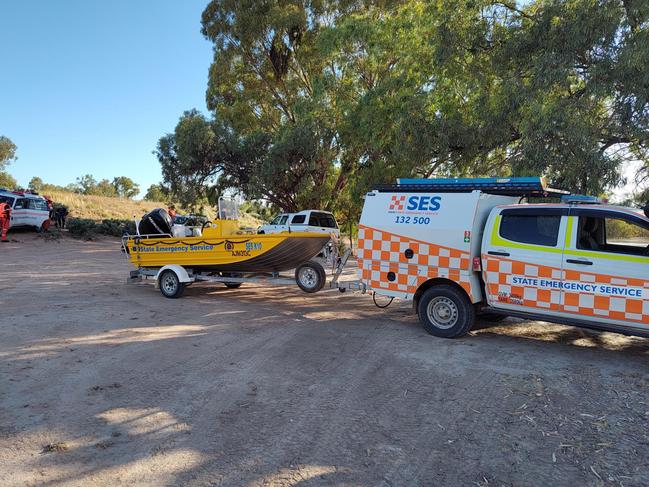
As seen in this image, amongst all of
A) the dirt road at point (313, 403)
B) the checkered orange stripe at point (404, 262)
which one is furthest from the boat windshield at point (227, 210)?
the checkered orange stripe at point (404, 262)

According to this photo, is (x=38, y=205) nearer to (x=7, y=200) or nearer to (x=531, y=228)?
(x=7, y=200)

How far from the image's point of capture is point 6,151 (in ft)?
193

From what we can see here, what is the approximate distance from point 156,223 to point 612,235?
30.7ft

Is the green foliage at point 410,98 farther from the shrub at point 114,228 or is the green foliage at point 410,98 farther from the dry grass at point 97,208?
the dry grass at point 97,208

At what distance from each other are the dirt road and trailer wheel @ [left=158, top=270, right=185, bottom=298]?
7.24 feet

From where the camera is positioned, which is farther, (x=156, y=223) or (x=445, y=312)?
(x=156, y=223)

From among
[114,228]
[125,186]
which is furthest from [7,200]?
[125,186]

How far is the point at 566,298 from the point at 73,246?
2196 cm

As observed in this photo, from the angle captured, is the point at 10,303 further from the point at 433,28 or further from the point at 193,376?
the point at 433,28

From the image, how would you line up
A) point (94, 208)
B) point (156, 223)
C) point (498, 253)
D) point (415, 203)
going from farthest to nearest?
point (94, 208)
point (156, 223)
point (415, 203)
point (498, 253)

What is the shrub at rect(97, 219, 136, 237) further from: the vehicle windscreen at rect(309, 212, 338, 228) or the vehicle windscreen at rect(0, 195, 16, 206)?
the vehicle windscreen at rect(309, 212, 338, 228)

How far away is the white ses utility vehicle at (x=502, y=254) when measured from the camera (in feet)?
19.3

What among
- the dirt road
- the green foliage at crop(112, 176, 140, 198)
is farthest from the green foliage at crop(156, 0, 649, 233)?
the green foliage at crop(112, 176, 140, 198)

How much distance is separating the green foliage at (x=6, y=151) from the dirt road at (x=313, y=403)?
61.8 meters
